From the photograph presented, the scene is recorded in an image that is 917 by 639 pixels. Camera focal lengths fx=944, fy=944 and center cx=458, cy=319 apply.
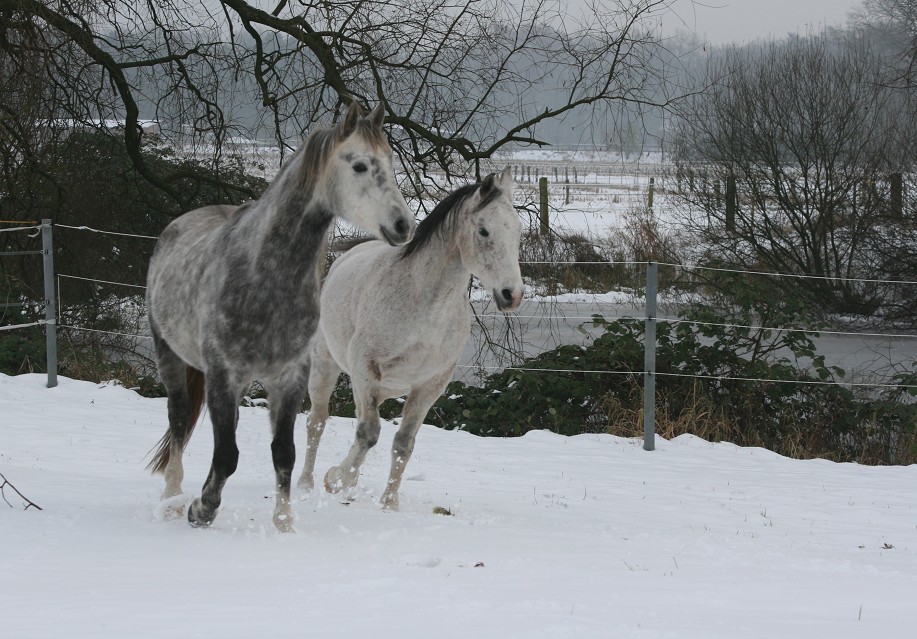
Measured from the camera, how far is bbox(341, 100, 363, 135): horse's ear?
377cm

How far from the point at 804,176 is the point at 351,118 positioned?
8472 millimetres

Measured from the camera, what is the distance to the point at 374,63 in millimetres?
8500

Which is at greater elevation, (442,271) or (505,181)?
(505,181)

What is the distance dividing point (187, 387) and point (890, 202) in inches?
352

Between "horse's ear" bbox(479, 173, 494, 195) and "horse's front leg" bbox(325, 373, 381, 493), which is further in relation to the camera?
"horse's front leg" bbox(325, 373, 381, 493)

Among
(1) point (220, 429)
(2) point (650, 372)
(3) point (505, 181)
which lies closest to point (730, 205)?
(2) point (650, 372)

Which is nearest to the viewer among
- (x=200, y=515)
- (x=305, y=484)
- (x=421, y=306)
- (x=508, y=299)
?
(x=200, y=515)

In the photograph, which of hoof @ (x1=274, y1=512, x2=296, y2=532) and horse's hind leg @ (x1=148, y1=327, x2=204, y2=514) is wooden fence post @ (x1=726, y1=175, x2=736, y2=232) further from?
hoof @ (x1=274, y1=512, x2=296, y2=532)

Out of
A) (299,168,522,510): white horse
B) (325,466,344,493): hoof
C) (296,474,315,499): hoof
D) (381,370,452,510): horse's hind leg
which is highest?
(299,168,522,510): white horse

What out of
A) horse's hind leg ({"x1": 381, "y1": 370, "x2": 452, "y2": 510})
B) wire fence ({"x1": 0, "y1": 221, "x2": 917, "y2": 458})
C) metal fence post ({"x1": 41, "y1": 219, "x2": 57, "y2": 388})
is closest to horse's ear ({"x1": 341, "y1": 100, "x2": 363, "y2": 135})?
horse's hind leg ({"x1": 381, "y1": 370, "x2": 452, "y2": 510})

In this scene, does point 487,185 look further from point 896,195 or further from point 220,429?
point 896,195

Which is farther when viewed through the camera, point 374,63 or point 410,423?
point 374,63

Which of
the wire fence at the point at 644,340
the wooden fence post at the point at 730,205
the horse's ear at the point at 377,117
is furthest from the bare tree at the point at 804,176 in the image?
the horse's ear at the point at 377,117

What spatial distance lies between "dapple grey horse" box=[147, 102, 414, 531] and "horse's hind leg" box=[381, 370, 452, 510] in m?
0.95
